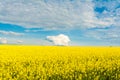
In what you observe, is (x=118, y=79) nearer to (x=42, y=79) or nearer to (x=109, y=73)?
(x=109, y=73)

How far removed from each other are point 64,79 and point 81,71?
1.58m

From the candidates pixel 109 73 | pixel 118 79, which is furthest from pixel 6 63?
pixel 118 79

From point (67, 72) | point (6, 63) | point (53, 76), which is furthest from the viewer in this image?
point (6, 63)

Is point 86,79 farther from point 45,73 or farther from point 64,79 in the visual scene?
point 45,73

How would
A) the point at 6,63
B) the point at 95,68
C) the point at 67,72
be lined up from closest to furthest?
1. the point at 67,72
2. the point at 95,68
3. the point at 6,63

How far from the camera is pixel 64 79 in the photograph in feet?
32.2

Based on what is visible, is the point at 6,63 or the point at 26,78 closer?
the point at 26,78

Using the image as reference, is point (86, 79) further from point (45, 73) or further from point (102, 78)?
point (45, 73)

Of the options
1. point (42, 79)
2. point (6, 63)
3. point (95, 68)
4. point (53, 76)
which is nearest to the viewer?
point (42, 79)

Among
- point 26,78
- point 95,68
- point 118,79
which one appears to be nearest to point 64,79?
point 26,78

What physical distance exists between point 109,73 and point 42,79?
337cm

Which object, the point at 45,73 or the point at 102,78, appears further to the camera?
the point at 45,73

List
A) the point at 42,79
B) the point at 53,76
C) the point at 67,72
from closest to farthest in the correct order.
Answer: the point at 42,79 < the point at 53,76 < the point at 67,72

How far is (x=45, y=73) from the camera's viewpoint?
1071 centimetres
